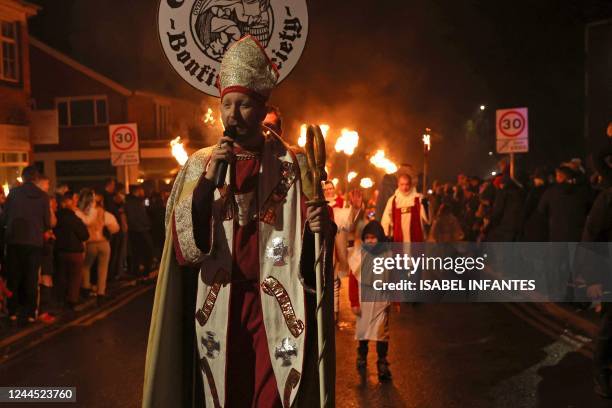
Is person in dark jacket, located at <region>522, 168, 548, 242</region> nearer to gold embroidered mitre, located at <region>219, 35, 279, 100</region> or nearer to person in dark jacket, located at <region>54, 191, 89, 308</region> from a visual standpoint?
person in dark jacket, located at <region>54, 191, 89, 308</region>

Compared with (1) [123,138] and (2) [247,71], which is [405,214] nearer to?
(1) [123,138]

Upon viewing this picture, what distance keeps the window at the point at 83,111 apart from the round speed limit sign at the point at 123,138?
2034 cm

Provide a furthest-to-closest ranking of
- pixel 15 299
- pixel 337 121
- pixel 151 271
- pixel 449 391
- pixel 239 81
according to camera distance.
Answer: pixel 337 121
pixel 151 271
pixel 15 299
pixel 449 391
pixel 239 81

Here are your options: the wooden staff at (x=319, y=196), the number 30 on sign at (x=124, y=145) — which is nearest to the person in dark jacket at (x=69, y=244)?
the number 30 on sign at (x=124, y=145)

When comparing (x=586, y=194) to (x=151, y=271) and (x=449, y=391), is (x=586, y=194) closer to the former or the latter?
(x=449, y=391)

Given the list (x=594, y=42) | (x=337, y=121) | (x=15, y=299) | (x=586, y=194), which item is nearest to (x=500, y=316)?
(x=586, y=194)

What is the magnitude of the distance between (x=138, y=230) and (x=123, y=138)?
245 centimetres

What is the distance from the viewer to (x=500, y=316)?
10227 millimetres

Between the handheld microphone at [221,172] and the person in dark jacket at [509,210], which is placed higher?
the handheld microphone at [221,172]

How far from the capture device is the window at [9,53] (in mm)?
22547

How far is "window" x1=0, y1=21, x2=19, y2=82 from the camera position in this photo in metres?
22.5

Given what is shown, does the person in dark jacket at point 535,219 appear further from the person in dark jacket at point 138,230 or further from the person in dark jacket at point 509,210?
the person in dark jacket at point 138,230

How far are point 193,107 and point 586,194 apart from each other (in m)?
30.4

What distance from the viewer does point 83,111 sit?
3516 centimetres
